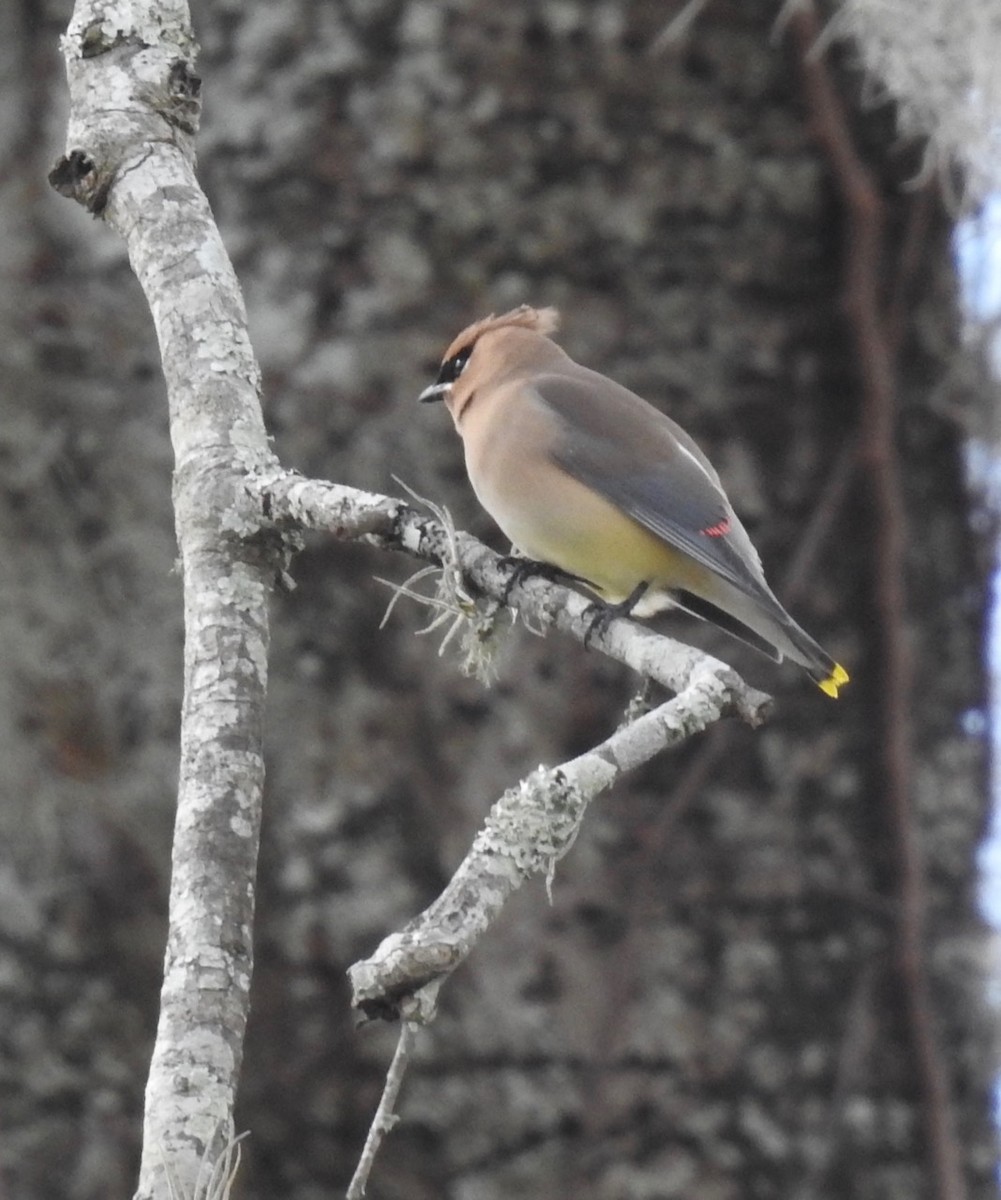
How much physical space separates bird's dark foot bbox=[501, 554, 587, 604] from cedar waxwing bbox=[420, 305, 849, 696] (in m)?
0.02

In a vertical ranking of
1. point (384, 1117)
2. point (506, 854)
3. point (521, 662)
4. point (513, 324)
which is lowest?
point (384, 1117)

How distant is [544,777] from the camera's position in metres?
1.84

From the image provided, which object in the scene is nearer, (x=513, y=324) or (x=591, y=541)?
(x=591, y=541)

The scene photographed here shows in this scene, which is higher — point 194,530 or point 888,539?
point 888,539

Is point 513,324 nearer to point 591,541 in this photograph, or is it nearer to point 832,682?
point 591,541

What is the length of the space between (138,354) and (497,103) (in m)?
0.89

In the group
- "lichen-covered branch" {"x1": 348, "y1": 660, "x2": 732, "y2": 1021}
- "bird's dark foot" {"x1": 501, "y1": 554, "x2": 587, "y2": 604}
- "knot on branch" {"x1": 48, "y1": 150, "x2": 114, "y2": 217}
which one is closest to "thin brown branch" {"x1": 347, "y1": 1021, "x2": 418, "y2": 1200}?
"lichen-covered branch" {"x1": 348, "y1": 660, "x2": 732, "y2": 1021}

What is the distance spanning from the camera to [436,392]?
3822 millimetres

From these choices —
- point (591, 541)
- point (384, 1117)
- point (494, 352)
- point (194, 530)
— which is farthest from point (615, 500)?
point (384, 1117)

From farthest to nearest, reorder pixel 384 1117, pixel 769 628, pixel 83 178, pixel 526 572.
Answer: pixel 769 628
pixel 526 572
pixel 83 178
pixel 384 1117

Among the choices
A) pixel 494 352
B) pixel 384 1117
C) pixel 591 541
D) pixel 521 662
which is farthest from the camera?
pixel 521 662

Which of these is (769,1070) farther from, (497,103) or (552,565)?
(497,103)

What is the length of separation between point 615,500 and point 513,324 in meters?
0.58

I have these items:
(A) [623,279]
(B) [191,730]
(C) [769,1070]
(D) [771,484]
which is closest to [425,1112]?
(C) [769,1070]
